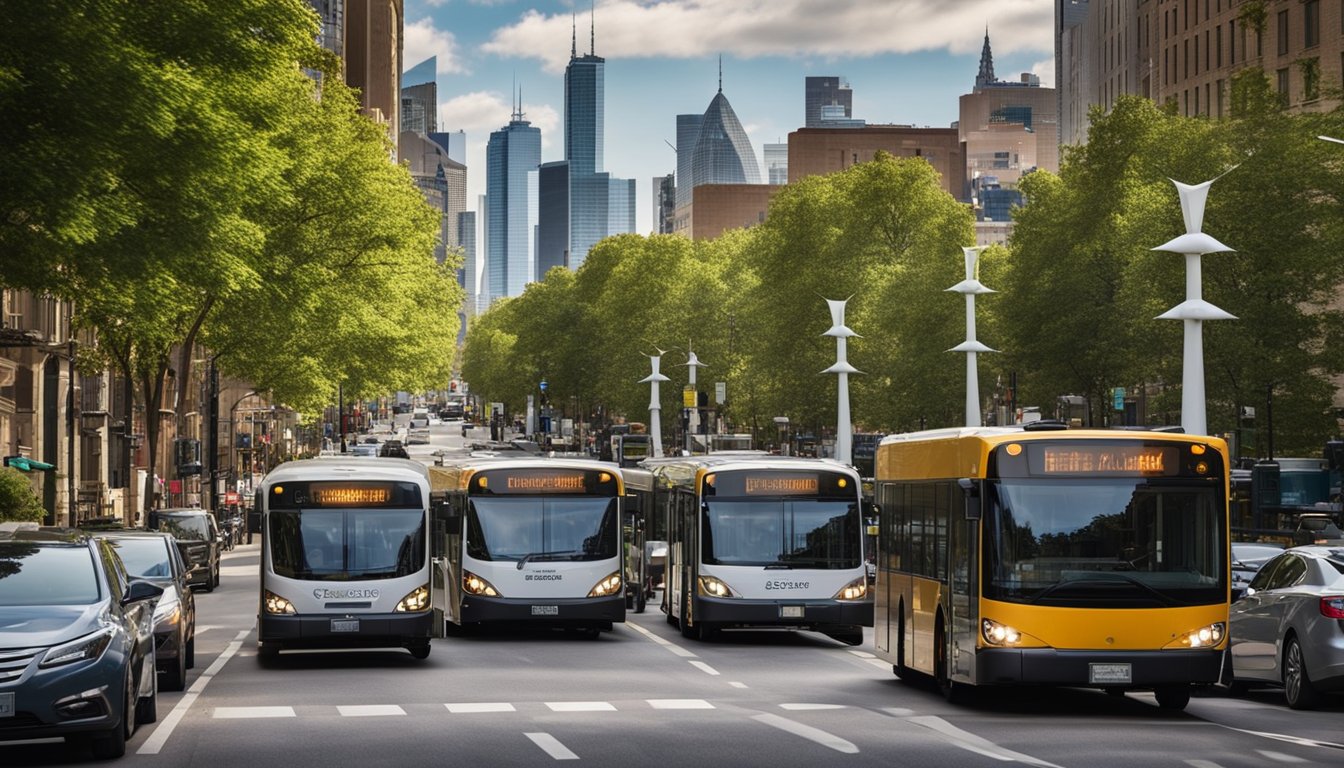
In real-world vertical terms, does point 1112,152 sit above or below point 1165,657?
above

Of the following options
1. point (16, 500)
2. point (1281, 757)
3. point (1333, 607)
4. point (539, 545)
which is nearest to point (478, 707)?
point (1281, 757)

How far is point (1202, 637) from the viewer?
17641mm

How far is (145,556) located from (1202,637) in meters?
12.9

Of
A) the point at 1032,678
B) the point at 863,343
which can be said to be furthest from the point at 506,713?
the point at 863,343

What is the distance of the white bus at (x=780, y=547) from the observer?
27.7 m

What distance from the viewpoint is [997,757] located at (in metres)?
14.3

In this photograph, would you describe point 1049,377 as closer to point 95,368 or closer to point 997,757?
point 95,368

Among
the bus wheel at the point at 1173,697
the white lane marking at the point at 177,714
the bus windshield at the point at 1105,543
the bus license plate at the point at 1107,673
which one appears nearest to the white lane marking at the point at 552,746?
the white lane marking at the point at 177,714

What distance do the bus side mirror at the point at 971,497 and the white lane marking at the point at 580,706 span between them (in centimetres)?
366

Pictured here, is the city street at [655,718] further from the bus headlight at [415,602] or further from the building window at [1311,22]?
the building window at [1311,22]

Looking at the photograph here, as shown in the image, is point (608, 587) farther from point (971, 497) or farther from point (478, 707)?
point (971, 497)

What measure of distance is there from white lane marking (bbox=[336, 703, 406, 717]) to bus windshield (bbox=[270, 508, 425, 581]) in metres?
5.67

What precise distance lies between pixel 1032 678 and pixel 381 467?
10734 millimetres

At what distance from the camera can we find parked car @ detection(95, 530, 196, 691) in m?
20.6
